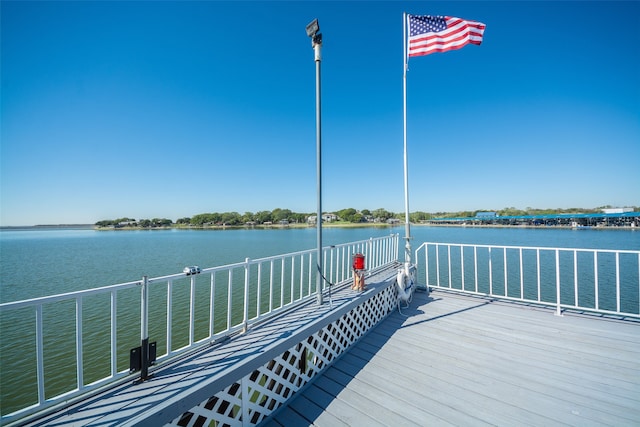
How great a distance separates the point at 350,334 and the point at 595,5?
14.8 m

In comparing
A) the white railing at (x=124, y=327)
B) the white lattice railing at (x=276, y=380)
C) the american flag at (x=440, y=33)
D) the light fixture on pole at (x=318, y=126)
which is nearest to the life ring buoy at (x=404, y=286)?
the white railing at (x=124, y=327)

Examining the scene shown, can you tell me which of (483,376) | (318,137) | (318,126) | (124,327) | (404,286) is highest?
(318,126)

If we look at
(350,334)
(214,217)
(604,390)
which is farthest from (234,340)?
(214,217)

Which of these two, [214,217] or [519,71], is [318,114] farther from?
[214,217]

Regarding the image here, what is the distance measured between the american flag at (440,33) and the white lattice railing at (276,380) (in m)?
4.77

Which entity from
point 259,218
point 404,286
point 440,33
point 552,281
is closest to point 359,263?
point 404,286

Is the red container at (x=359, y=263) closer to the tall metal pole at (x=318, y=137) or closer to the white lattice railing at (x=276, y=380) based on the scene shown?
the white lattice railing at (x=276, y=380)

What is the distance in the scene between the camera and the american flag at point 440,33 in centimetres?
431

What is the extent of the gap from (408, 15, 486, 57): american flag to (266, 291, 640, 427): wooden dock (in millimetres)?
4677

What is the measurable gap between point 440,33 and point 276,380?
5.92 m

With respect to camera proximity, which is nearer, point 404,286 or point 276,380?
point 276,380

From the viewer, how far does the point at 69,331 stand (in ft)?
19.3

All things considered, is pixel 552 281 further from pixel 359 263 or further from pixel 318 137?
pixel 318 137

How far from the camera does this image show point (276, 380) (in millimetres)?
1917
